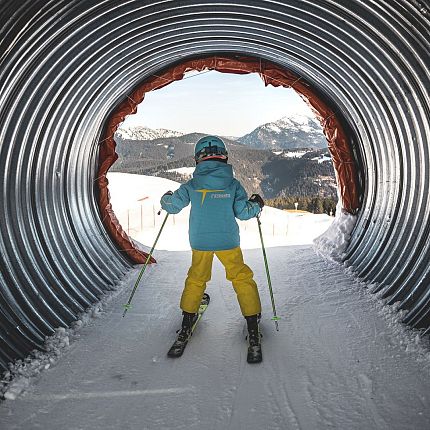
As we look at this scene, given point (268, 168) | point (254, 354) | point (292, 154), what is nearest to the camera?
point (254, 354)

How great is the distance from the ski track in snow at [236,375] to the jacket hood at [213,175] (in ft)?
5.03

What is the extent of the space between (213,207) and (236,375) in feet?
4.96

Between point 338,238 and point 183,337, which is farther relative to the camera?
point 338,238

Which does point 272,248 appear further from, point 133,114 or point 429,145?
point 429,145

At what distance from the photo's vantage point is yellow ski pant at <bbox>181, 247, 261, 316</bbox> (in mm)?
4145

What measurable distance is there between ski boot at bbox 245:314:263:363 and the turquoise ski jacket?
2.37 ft

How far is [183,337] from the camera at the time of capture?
13.8 ft

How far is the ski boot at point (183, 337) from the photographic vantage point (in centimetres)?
401

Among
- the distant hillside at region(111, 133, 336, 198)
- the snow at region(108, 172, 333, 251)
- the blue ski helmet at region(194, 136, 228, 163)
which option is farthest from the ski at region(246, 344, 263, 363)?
the distant hillside at region(111, 133, 336, 198)

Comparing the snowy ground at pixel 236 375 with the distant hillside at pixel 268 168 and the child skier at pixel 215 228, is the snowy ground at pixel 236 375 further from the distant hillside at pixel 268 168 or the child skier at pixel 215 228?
the distant hillside at pixel 268 168

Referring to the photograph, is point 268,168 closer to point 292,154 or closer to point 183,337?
point 292,154

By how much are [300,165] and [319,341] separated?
104 m

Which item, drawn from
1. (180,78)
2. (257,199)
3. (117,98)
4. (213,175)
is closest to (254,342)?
(257,199)

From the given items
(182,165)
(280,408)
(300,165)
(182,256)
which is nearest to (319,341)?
(280,408)
